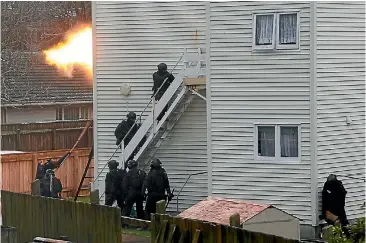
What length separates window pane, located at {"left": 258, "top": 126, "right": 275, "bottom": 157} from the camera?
23609 millimetres

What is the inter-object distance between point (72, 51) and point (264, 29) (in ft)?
51.3

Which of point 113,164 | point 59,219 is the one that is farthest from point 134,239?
point 113,164

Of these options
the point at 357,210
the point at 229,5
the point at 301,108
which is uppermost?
the point at 229,5

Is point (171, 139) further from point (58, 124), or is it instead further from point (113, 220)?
point (58, 124)

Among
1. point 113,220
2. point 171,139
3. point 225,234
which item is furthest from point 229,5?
point 225,234

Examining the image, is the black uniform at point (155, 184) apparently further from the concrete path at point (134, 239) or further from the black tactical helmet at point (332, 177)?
the black tactical helmet at point (332, 177)

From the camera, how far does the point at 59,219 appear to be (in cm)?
2152

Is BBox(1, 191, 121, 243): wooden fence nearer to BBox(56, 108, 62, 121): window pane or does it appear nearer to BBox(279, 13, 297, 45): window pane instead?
BBox(279, 13, 297, 45): window pane

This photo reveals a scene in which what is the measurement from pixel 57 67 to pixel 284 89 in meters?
22.2

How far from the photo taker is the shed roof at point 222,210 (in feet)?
59.8

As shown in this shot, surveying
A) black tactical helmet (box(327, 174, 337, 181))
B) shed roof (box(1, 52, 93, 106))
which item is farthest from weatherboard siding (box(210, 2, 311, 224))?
shed roof (box(1, 52, 93, 106))

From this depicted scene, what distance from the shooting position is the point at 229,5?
23.9 meters

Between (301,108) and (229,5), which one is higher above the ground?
(229,5)

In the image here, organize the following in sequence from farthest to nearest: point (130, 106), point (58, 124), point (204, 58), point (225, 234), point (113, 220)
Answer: point (58, 124) → point (130, 106) → point (204, 58) → point (113, 220) → point (225, 234)
